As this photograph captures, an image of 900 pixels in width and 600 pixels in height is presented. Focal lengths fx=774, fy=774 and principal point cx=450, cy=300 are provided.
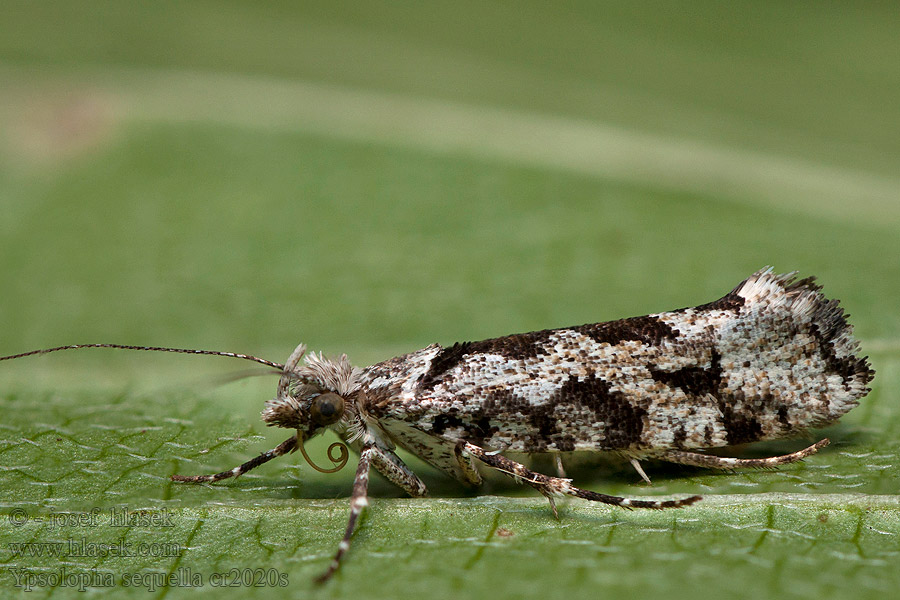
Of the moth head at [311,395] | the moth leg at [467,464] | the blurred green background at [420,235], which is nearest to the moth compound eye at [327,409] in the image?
Answer: the moth head at [311,395]

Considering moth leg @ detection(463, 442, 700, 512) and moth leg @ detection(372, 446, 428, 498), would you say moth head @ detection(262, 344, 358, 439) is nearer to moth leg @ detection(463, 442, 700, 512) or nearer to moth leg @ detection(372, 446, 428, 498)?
moth leg @ detection(372, 446, 428, 498)

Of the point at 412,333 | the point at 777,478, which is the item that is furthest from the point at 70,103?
the point at 777,478

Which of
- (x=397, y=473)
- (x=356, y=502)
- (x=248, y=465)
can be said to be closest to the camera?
(x=356, y=502)

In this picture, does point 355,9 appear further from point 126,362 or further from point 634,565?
point 634,565

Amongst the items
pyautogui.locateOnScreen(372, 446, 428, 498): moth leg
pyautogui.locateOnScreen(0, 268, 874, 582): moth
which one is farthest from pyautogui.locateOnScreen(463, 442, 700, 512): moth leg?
pyautogui.locateOnScreen(372, 446, 428, 498): moth leg

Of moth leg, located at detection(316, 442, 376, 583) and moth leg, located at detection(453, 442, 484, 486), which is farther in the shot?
moth leg, located at detection(453, 442, 484, 486)

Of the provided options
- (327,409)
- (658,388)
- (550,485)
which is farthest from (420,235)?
(550,485)

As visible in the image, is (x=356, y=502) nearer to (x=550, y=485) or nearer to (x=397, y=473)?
(x=397, y=473)

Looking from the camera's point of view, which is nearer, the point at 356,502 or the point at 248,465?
the point at 356,502
